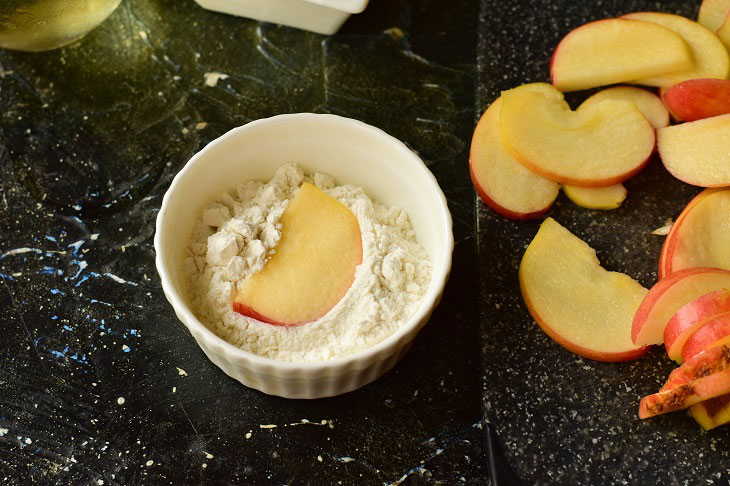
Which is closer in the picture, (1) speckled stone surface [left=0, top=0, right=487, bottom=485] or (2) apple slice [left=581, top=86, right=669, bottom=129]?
(1) speckled stone surface [left=0, top=0, right=487, bottom=485]

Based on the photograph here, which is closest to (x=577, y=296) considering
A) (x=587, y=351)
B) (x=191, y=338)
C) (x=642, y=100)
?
(x=587, y=351)

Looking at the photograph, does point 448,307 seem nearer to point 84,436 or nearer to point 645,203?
point 645,203

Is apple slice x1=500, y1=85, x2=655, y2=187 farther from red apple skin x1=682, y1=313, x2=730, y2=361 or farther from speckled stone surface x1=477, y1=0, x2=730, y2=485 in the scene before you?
red apple skin x1=682, y1=313, x2=730, y2=361

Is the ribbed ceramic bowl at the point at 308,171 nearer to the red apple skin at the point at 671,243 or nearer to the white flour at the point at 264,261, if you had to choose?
the white flour at the point at 264,261

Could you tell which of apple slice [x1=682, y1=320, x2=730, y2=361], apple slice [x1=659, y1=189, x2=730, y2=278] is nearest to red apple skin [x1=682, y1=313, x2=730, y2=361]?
apple slice [x1=682, y1=320, x2=730, y2=361]

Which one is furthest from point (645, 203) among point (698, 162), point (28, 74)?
point (28, 74)

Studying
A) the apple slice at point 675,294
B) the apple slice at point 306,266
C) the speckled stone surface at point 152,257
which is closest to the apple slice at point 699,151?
the apple slice at point 675,294

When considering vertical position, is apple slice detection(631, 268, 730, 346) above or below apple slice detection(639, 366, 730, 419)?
above
